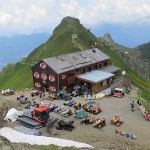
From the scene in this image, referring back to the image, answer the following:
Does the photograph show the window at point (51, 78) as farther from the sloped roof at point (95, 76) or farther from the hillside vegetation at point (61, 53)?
the hillside vegetation at point (61, 53)

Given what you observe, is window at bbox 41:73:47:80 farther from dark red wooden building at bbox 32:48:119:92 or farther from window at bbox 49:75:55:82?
window at bbox 49:75:55:82

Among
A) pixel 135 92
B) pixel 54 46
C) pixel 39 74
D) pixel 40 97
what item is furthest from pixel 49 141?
pixel 54 46

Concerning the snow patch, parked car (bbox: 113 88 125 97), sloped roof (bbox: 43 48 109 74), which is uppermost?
sloped roof (bbox: 43 48 109 74)

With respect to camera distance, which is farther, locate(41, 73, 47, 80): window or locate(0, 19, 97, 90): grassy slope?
locate(0, 19, 97, 90): grassy slope

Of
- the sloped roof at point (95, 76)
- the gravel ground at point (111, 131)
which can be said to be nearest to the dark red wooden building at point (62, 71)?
the sloped roof at point (95, 76)

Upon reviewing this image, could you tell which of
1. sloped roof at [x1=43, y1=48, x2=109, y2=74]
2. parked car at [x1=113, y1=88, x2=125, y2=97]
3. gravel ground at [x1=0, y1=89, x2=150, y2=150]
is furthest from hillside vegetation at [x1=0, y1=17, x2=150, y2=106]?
gravel ground at [x1=0, y1=89, x2=150, y2=150]

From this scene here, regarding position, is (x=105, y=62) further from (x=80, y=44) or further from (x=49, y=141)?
(x=49, y=141)

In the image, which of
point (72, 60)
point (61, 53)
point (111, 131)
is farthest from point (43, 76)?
point (61, 53)
